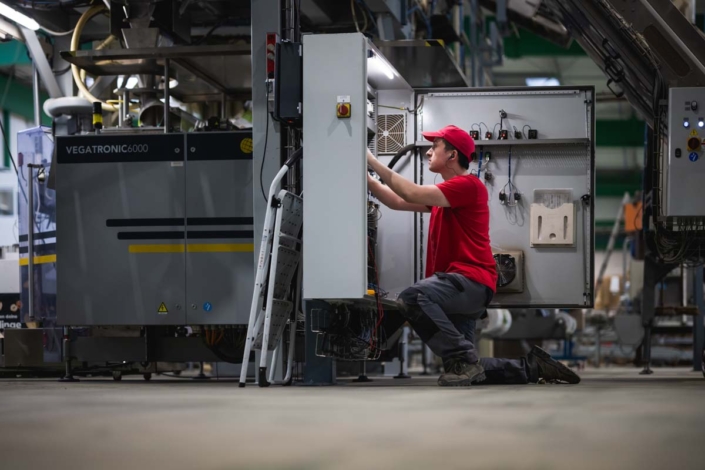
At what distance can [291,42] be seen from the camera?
19.8ft

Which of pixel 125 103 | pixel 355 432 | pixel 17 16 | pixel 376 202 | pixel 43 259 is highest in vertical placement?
pixel 17 16

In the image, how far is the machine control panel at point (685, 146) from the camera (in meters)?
7.01

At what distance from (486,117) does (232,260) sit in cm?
221

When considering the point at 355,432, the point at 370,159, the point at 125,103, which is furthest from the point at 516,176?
the point at 355,432

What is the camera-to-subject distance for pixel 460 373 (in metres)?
5.89

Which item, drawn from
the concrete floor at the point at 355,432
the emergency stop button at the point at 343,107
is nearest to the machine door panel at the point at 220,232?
the emergency stop button at the point at 343,107

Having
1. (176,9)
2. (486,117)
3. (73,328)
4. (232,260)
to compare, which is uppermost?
(176,9)

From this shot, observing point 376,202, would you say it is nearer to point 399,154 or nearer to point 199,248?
point 399,154

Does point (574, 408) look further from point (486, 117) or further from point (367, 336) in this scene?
point (486, 117)

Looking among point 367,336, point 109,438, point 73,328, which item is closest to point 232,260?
point 367,336

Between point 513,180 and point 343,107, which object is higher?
point 343,107

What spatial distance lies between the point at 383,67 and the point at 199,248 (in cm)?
193

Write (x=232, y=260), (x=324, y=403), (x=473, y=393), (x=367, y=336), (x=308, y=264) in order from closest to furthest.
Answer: (x=324, y=403) < (x=473, y=393) < (x=308, y=264) < (x=367, y=336) < (x=232, y=260)

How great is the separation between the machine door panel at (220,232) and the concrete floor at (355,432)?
8.37 ft
